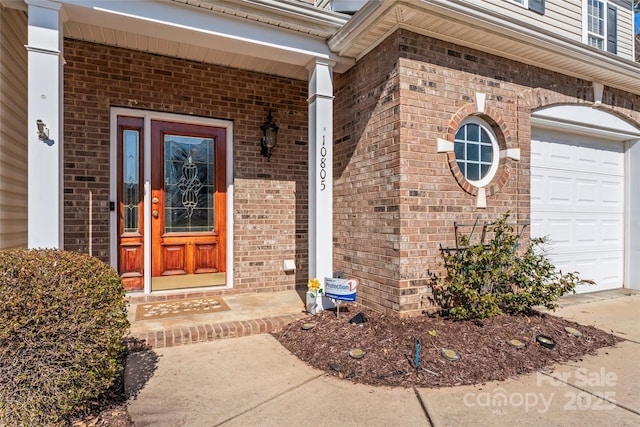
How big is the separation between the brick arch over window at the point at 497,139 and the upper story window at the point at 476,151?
0.05 meters

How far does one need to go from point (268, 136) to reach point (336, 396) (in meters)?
3.49

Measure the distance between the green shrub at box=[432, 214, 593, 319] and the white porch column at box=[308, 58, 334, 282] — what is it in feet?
4.08

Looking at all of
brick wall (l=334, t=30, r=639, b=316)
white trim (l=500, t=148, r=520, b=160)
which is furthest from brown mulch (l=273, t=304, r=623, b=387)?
white trim (l=500, t=148, r=520, b=160)

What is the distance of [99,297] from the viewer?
2299 millimetres

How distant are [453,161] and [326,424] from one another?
287 cm

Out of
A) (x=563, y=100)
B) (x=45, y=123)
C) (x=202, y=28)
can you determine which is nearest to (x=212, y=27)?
(x=202, y=28)

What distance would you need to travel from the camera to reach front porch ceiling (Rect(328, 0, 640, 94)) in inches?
139

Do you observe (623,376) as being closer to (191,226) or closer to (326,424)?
(326,424)

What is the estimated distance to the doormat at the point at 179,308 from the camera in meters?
4.05

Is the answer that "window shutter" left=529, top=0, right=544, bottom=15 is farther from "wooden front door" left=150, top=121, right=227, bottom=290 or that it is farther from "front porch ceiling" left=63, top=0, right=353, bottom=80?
"wooden front door" left=150, top=121, right=227, bottom=290

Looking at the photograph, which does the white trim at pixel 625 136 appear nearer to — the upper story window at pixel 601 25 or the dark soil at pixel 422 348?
the upper story window at pixel 601 25

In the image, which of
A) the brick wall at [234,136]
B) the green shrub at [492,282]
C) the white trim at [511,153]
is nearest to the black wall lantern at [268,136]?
the brick wall at [234,136]

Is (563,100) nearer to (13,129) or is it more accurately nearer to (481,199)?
(481,199)

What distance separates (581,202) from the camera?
5559mm
